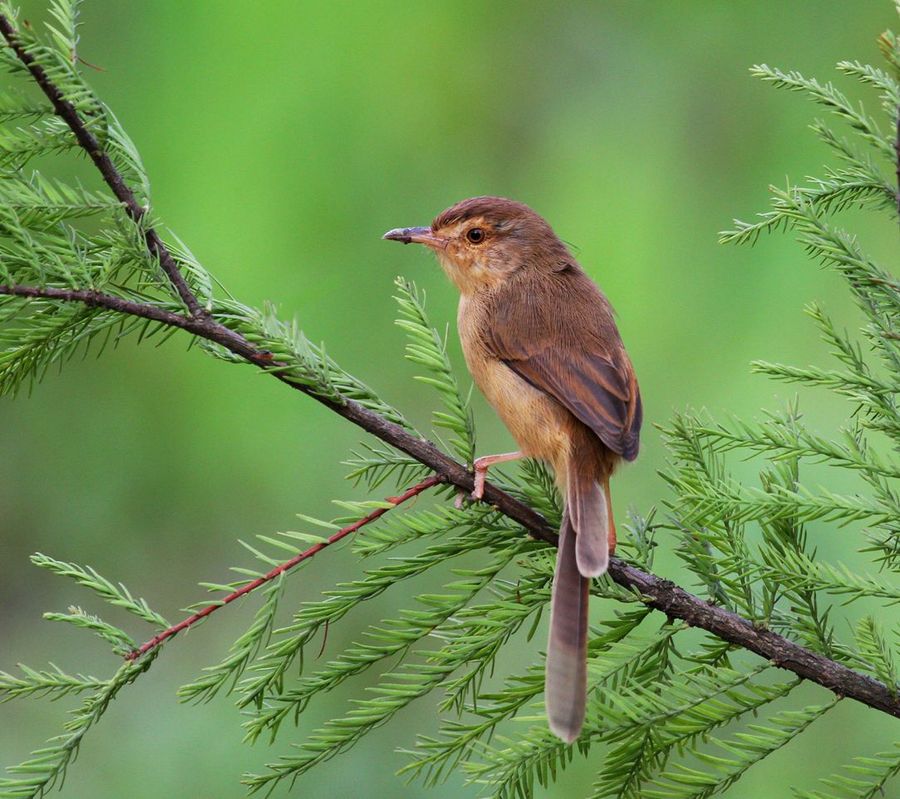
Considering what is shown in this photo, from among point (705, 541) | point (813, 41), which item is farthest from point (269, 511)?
point (813, 41)

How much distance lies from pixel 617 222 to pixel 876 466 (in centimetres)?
229

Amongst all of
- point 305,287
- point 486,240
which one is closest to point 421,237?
point 486,240

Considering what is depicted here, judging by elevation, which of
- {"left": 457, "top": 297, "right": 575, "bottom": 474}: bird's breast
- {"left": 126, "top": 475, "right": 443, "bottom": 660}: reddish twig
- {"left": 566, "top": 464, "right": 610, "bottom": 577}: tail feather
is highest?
{"left": 457, "top": 297, "right": 575, "bottom": 474}: bird's breast

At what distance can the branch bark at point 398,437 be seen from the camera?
1.92 metres

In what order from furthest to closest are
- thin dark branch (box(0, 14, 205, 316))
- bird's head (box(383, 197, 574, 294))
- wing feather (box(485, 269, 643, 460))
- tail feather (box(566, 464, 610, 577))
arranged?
bird's head (box(383, 197, 574, 294))
wing feather (box(485, 269, 643, 460))
tail feather (box(566, 464, 610, 577))
thin dark branch (box(0, 14, 205, 316))

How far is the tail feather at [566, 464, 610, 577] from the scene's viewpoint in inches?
87.1

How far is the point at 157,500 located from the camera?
13.8 ft

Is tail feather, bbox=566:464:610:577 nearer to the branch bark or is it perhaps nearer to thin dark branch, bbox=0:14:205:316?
the branch bark

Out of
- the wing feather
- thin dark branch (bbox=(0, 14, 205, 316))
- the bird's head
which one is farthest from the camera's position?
the bird's head

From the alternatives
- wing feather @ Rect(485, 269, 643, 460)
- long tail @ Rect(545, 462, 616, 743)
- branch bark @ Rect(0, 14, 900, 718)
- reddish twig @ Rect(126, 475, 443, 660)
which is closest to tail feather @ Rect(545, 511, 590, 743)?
long tail @ Rect(545, 462, 616, 743)

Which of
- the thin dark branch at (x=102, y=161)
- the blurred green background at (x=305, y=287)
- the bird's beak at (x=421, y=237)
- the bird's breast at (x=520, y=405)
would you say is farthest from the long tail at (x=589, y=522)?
the bird's beak at (x=421, y=237)

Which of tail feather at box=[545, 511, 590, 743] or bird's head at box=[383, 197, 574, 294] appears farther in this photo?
bird's head at box=[383, 197, 574, 294]

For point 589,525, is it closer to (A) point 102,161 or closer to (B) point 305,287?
(A) point 102,161

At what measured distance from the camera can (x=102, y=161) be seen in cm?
195
